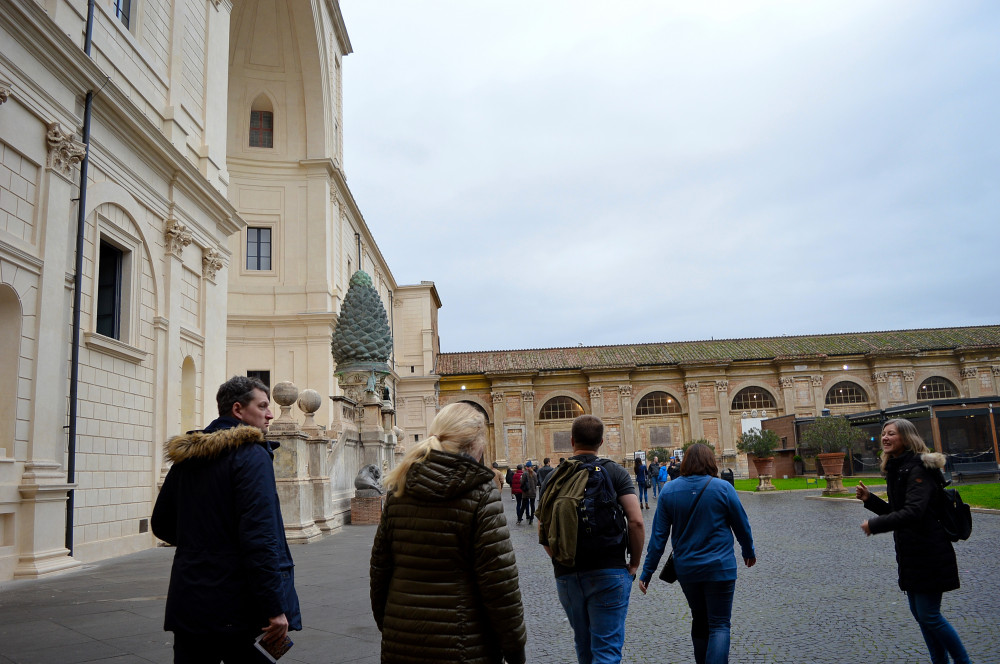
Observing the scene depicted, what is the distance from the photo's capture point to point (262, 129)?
27.5m

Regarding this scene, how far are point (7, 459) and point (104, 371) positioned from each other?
2961 millimetres

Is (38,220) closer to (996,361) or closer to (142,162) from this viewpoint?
(142,162)

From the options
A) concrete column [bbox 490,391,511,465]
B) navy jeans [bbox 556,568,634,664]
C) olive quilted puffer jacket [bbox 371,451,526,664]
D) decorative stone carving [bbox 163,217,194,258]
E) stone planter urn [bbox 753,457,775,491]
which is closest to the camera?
olive quilted puffer jacket [bbox 371,451,526,664]

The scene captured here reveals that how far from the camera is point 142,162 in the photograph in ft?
42.9

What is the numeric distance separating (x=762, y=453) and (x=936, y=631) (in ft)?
79.0

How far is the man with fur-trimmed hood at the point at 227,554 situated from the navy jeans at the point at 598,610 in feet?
5.24

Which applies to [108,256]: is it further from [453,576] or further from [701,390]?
[701,390]

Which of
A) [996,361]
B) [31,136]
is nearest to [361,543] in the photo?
[31,136]

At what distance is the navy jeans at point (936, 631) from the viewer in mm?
4094

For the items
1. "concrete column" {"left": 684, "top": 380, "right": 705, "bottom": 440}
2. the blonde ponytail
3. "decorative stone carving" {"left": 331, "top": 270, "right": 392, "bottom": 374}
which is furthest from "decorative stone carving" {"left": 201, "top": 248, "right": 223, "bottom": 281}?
"concrete column" {"left": 684, "top": 380, "right": 705, "bottom": 440}

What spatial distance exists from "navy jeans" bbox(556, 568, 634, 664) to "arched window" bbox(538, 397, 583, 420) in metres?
38.7

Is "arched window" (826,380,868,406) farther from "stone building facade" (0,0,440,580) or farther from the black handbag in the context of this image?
the black handbag

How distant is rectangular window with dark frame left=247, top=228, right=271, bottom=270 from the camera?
2645 cm

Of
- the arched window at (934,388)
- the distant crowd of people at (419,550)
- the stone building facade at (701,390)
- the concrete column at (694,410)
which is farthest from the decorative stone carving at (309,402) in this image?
the arched window at (934,388)
